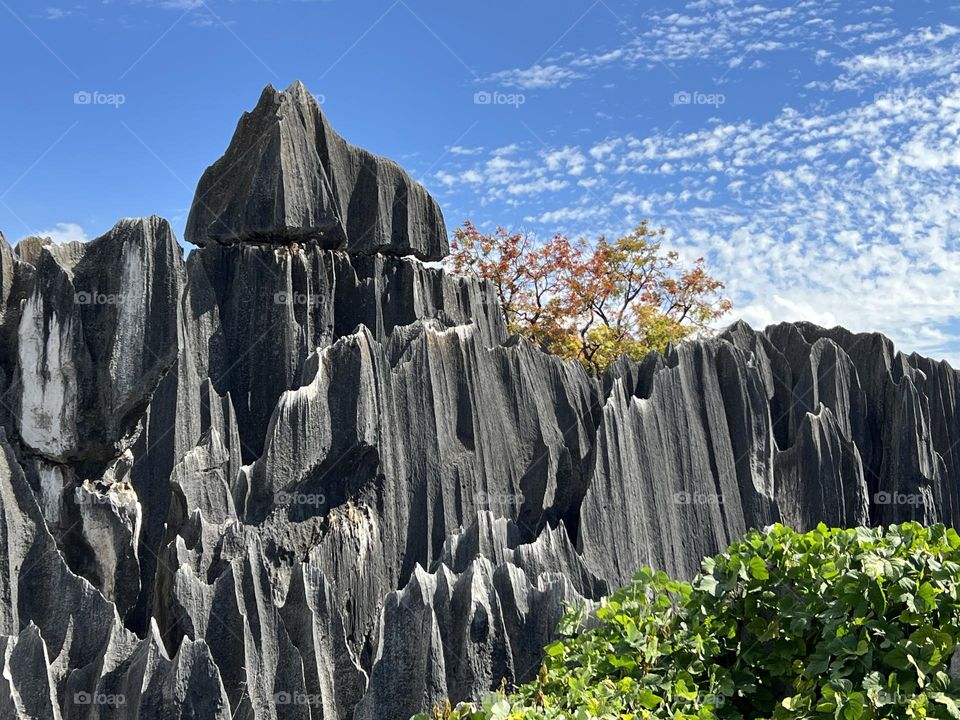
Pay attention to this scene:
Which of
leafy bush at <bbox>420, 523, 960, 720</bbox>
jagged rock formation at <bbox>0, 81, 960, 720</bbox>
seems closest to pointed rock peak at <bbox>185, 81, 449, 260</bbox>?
jagged rock formation at <bbox>0, 81, 960, 720</bbox>

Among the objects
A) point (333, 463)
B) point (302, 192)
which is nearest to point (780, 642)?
point (333, 463)

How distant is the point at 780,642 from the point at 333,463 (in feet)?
14.7

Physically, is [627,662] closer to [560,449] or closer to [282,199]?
[560,449]

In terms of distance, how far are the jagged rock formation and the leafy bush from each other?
134cm

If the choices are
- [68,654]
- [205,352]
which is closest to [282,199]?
[205,352]

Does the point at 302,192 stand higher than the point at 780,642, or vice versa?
the point at 302,192

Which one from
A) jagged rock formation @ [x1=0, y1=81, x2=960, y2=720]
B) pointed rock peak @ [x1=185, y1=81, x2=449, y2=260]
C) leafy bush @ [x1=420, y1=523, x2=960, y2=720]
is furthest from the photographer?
pointed rock peak @ [x1=185, y1=81, x2=449, y2=260]

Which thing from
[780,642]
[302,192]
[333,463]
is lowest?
[780,642]

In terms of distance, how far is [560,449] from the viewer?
1020cm

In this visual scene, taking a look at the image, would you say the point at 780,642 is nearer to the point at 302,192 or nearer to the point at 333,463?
the point at 333,463

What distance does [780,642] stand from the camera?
19.7 ft

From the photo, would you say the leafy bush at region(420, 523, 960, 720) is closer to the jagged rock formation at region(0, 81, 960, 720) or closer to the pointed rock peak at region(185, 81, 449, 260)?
the jagged rock formation at region(0, 81, 960, 720)

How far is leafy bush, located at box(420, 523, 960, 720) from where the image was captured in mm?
5336

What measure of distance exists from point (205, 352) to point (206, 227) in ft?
5.52
